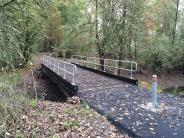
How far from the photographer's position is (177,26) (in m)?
29.1

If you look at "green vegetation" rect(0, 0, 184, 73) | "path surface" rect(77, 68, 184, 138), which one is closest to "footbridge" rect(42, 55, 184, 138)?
"path surface" rect(77, 68, 184, 138)

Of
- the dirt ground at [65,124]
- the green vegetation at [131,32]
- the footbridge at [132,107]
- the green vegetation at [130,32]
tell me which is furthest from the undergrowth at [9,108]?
the green vegetation at [131,32]

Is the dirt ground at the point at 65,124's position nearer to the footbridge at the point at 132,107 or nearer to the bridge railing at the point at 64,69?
the footbridge at the point at 132,107

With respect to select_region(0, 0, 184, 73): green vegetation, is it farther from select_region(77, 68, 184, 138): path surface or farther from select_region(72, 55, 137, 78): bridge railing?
select_region(77, 68, 184, 138): path surface

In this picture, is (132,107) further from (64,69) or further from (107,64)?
(107,64)

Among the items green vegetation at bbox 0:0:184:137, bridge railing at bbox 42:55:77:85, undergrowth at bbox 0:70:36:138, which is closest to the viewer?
undergrowth at bbox 0:70:36:138

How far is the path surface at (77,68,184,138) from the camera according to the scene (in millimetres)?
6996

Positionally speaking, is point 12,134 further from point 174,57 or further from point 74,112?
point 174,57

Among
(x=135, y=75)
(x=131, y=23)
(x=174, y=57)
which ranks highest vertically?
(x=131, y=23)

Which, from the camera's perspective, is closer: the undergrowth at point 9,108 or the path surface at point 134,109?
the undergrowth at point 9,108

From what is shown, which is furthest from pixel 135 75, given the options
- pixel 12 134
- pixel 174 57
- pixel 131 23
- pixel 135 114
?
pixel 12 134

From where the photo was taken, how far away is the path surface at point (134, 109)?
6996 mm

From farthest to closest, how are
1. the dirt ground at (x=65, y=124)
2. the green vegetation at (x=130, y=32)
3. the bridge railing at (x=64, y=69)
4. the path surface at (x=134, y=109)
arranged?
1. the green vegetation at (x=130, y=32)
2. the bridge railing at (x=64, y=69)
3. the path surface at (x=134, y=109)
4. the dirt ground at (x=65, y=124)

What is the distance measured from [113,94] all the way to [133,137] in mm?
4391
